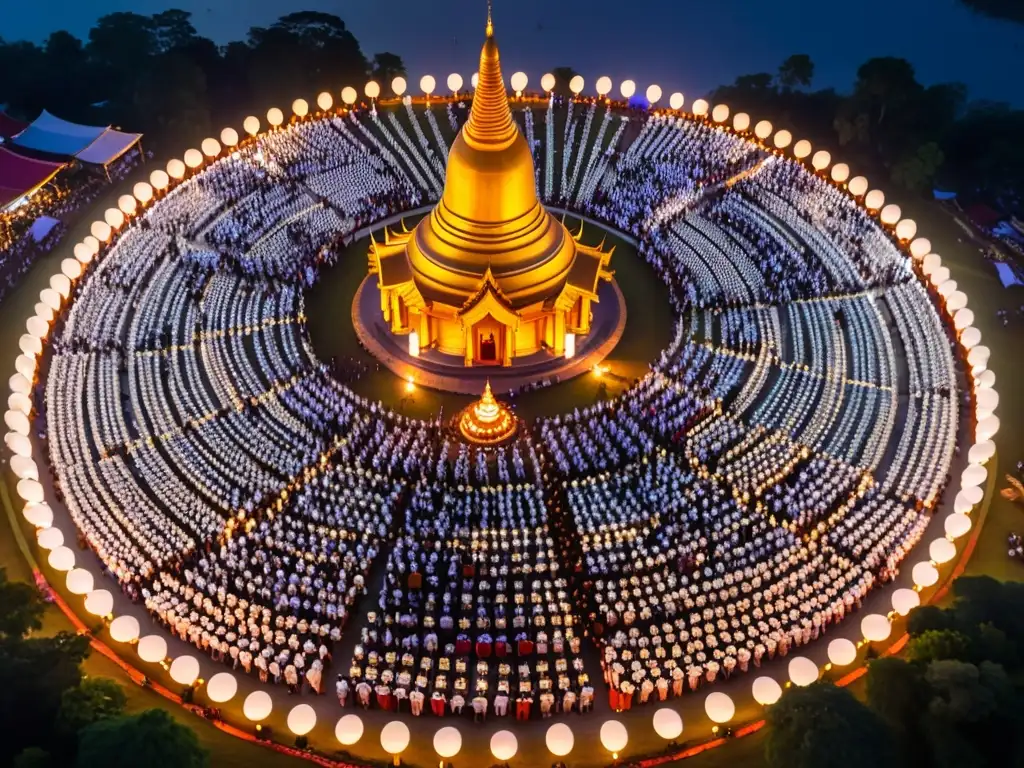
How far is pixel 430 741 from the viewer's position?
23969mm

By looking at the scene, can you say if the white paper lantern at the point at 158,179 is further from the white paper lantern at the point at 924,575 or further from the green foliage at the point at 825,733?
the green foliage at the point at 825,733

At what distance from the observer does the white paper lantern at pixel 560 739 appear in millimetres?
22500

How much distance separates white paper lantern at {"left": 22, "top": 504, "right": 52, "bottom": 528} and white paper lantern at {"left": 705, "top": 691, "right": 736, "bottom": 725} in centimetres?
2026

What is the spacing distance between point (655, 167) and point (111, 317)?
29.0 meters

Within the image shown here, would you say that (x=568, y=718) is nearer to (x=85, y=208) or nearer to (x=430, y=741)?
(x=430, y=741)

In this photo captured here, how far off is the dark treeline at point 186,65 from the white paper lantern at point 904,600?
4403 centimetres

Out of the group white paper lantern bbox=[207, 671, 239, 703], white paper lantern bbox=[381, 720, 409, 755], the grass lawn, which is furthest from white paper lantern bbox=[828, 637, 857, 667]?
white paper lantern bbox=[207, 671, 239, 703]

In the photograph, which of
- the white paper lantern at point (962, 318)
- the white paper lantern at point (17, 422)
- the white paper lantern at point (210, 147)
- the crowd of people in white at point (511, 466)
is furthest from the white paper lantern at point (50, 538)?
the white paper lantern at point (962, 318)

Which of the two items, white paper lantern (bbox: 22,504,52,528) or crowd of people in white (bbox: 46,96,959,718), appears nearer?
crowd of people in white (bbox: 46,96,959,718)

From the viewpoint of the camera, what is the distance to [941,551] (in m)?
27.1

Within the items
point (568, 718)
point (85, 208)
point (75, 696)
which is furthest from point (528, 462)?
point (85, 208)

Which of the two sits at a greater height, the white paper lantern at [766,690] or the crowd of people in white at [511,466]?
the crowd of people in white at [511,466]

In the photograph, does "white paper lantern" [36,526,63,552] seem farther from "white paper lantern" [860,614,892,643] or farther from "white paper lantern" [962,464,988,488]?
"white paper lantern" [962,464,988,488]

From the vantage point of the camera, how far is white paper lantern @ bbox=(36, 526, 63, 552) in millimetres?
27000
